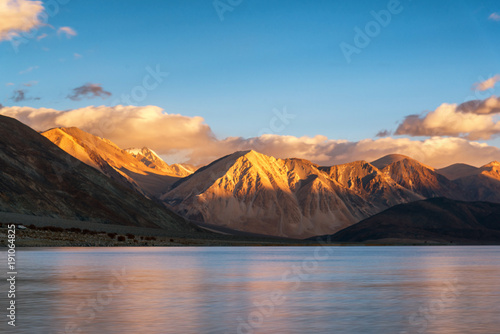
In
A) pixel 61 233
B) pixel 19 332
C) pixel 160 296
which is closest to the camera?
pixel 19 332

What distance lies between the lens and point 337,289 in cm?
4025

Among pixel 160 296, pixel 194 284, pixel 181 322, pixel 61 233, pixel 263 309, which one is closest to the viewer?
pixel 181 322

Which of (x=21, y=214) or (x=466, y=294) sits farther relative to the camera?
(x=21, y=214)

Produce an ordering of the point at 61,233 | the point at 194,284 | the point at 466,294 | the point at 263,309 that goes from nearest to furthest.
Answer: the point at 263,309, the point at 466,294, the point at 194,284, the point at 61,233

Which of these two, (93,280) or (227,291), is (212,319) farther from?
(93,280)

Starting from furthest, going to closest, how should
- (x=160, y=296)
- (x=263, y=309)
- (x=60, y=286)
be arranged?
1. (x=60, y=286)
2. (x=160, y=296)
3. (x=263, y=309)

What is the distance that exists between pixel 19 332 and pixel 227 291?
17.7 meters

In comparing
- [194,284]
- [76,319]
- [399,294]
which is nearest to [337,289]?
[399,294]

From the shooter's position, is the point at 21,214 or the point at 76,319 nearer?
the point at 76,319

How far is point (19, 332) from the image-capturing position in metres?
22.3

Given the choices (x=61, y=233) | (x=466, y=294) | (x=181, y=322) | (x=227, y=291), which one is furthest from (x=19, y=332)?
(x=61, y=233)

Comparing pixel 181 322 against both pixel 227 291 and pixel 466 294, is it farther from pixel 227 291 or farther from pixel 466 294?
pixel 466 294

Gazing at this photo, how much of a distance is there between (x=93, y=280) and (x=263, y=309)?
19690 mm

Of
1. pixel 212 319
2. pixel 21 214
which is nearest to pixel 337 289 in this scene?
pixel 212 319
